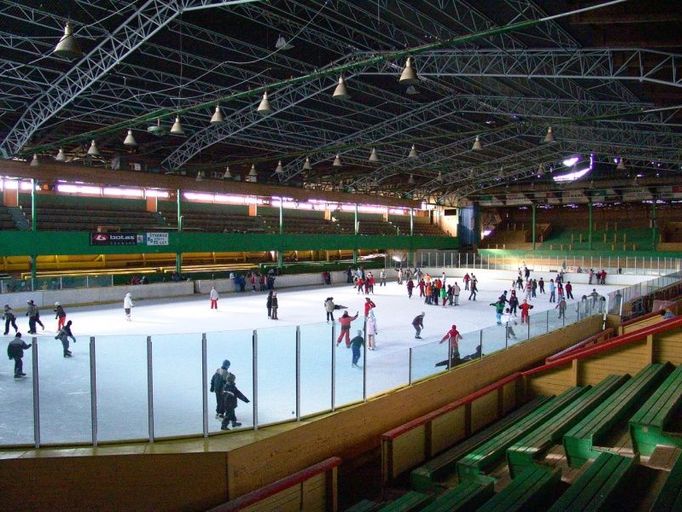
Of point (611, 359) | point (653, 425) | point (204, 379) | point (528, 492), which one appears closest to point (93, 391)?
point (204, 379)

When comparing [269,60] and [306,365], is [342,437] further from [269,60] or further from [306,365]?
[269,60]

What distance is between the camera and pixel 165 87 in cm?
2175

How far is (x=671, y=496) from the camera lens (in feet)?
18.1

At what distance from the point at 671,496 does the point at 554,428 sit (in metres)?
3.74

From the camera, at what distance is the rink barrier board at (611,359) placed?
12.2m

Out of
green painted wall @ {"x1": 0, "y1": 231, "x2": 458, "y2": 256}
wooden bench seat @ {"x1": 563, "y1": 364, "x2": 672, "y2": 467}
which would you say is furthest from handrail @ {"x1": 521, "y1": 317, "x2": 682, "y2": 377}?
green painted wall @ {"x1": 0, "y1": 231, "x2": 458, "y2": 256}

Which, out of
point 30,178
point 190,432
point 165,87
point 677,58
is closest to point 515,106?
point 677,58

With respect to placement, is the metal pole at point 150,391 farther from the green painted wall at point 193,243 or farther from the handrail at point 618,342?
the green painted wall at point 193,243

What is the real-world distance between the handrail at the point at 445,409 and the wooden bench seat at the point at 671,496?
433cm

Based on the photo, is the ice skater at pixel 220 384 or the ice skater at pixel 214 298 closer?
Result: the ice skater at pixel 220 384

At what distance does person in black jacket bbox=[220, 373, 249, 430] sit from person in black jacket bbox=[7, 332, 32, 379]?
266 centimetres

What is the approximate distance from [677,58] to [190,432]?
648 inches

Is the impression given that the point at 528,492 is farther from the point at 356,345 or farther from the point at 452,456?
the point at 356,345

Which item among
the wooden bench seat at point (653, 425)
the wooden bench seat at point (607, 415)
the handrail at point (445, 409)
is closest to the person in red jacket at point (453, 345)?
the handrail at point (445, 409)
